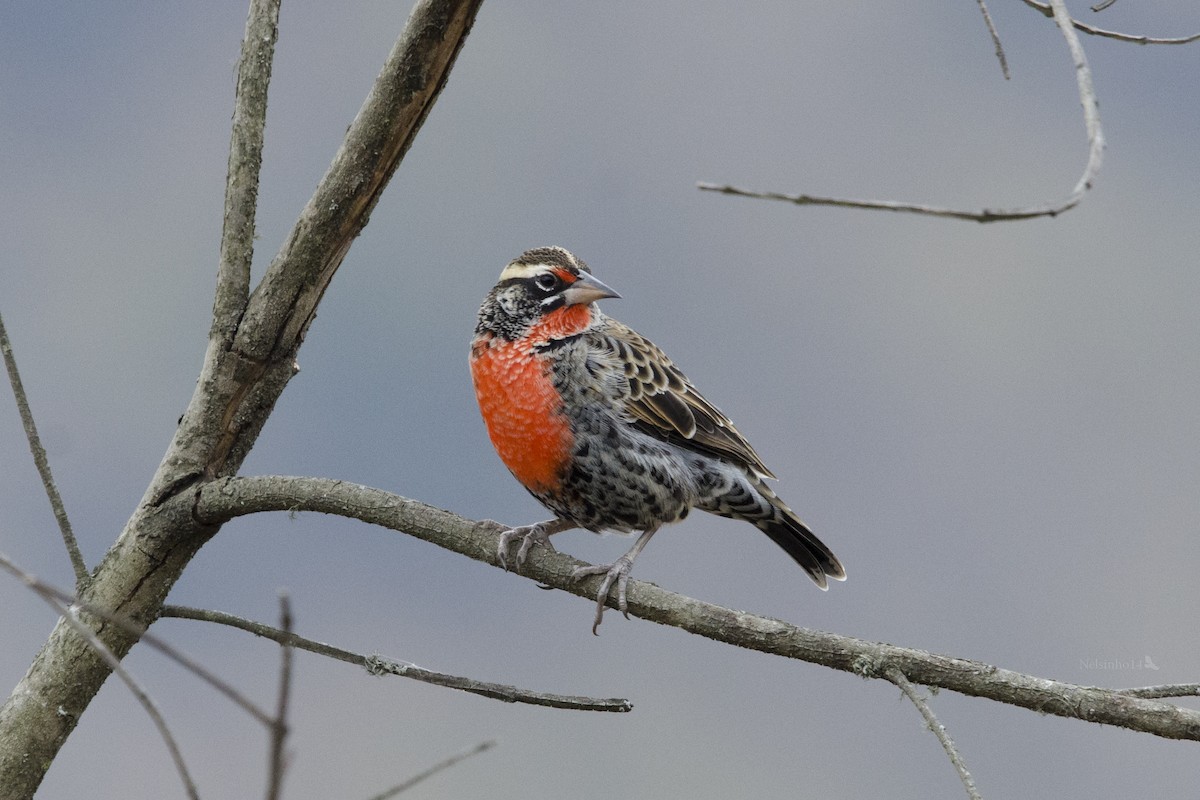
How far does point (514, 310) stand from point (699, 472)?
1.14m

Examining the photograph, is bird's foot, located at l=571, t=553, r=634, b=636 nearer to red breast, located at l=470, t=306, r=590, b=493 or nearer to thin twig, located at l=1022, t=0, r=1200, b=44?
red breast, located at l=470, t=306, r=590, b=493

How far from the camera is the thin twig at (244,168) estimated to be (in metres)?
4.98

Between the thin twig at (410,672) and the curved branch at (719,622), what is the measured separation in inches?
14.8

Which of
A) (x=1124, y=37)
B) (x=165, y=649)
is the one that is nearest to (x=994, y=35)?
(x=1124, y=37)

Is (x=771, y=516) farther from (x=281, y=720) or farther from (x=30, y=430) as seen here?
(x=281, y=720)

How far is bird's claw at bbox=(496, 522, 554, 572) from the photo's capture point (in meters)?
4.84

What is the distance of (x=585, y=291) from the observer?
578cm

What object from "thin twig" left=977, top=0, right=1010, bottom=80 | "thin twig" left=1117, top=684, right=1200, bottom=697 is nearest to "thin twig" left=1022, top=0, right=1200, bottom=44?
"thin twig" left=977, top=0, right=1010, bottom=80

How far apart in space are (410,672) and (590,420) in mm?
1371

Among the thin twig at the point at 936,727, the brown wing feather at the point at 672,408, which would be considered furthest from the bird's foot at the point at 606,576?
the thin twig at the point at 936,727

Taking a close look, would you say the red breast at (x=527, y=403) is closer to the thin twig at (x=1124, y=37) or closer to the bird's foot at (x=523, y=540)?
the bird's foot at (x=523, y=540)

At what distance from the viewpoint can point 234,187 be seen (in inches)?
199

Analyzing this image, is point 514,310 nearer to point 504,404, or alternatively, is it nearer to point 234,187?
point 504,404

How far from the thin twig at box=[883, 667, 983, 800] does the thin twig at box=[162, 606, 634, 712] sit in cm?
98
